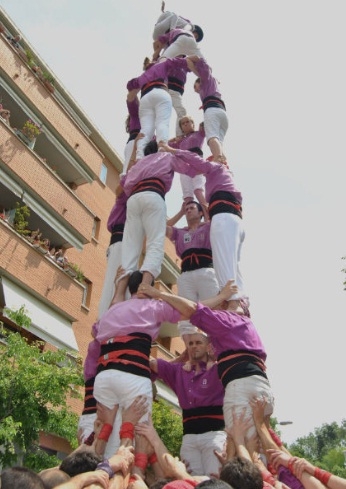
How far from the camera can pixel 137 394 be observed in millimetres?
4473

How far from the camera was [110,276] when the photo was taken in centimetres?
681

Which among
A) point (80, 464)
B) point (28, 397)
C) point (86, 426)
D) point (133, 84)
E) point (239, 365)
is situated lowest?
point (80, 464)

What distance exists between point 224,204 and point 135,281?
137 centimetres

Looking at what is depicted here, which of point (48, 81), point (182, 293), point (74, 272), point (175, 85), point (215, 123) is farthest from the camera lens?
point (48, 81)

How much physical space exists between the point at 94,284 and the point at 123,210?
44.5 ft

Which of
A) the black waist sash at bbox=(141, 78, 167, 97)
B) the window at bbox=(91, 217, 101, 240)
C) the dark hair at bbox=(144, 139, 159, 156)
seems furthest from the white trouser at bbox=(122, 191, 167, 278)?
the window at bbox=(91, 217, 101, 240)

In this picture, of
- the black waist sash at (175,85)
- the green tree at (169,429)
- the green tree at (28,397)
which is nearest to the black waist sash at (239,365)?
the green tree at (28,397)

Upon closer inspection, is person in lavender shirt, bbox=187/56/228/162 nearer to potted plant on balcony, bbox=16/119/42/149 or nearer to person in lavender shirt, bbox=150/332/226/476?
person in lavender shirt, bbox=150/332/226/476

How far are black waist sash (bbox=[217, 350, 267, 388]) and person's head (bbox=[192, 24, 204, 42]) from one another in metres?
7.68

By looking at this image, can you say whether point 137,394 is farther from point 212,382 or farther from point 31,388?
point 31,388

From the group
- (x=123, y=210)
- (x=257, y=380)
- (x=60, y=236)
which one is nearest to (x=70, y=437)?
(x=123, y=210)

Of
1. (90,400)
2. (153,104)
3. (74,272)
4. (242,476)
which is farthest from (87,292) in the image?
(242,476)

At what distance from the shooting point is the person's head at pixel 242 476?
9.20 ft

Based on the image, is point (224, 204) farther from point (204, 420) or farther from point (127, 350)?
point (204, 420)
